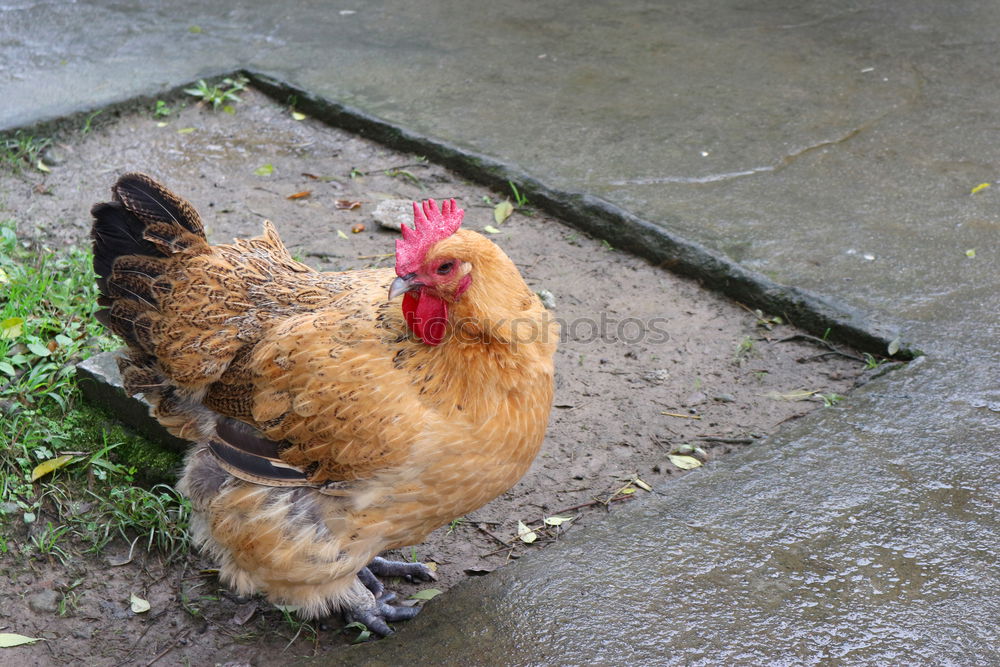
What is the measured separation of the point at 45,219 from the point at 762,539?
417cm

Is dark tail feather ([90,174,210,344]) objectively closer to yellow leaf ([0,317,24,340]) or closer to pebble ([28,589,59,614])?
pebble ([28,589,59,614])

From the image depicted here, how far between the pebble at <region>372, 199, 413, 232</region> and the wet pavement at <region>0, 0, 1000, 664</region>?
2.41 ft

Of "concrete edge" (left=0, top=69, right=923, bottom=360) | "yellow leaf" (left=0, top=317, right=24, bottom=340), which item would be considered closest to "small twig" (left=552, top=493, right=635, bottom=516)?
"concrete edge" (left=0, top=69, right=923, bottom=360)

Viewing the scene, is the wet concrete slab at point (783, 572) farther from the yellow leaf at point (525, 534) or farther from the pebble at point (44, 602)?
the pebble at point (44, 602)

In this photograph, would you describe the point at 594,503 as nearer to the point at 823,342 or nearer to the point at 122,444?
the point at 823,342

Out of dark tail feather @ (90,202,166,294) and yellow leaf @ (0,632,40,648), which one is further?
dark tail feather @ (90,202,166,294)

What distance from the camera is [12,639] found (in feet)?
9.70

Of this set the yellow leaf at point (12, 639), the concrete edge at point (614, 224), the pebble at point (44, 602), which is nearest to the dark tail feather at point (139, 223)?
the pebble at point (44, 602)

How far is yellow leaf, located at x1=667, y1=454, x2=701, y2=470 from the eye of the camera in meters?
3.52

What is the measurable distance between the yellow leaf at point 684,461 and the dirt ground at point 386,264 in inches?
1.2

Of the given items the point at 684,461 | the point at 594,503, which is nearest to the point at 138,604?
the point at 594,503

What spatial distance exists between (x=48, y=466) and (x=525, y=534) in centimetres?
193

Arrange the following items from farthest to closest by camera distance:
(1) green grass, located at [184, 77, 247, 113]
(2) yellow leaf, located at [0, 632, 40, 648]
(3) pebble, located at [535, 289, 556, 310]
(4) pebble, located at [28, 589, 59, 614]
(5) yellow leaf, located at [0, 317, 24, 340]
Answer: (1) green grass, located at [184, 77, 247, 113]
(3) pebble, located at [535, 289, 556, 310]
(5) yellow leaf, located at [0, 317, 24, 340]
(4) pebble, located at [28, 589, 59, 614]
(2) yellow leaf, located at [0, 632, 40, 648]

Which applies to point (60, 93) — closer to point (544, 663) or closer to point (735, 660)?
point (544, 663)
